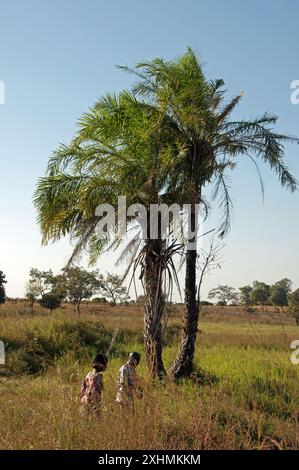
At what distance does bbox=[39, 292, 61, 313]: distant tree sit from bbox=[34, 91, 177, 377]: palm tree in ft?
136

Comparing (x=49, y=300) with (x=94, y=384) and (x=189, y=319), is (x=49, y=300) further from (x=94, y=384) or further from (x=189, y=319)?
(x=94, y=384)

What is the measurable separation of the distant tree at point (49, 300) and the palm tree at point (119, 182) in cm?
4145

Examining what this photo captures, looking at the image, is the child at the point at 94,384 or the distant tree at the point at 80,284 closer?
the child at the point at 94,384

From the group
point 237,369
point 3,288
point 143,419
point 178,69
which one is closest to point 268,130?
point 178,69

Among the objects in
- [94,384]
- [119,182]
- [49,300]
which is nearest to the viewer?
[94,384]

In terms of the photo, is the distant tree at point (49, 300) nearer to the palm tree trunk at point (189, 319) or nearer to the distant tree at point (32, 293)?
the distant tree at point (32, 293)

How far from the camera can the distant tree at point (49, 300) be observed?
183 feet

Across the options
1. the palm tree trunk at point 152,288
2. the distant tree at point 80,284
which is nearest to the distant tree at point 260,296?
the palm tree trunk at point 152,288

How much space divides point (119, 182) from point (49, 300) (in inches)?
1722

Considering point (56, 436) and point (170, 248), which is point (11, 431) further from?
point (170, 248)

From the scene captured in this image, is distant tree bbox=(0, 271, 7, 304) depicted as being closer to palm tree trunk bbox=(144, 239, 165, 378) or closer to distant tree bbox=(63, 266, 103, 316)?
distant tree bbox=(63, 266, 103, 316)

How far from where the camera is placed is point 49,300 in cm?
5606

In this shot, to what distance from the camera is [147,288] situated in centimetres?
1440

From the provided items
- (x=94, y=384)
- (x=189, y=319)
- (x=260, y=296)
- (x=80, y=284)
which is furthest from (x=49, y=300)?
(x=94, y=384)
